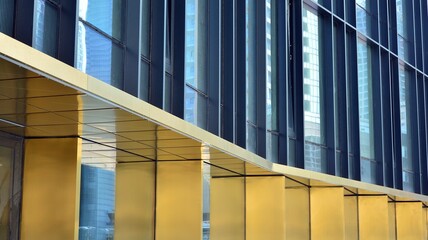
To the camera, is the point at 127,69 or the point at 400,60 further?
the point at 400,60

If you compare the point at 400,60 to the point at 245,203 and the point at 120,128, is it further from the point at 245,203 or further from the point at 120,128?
the point at 120,128

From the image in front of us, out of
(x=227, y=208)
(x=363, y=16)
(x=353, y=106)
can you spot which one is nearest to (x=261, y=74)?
(x=227, y=208)

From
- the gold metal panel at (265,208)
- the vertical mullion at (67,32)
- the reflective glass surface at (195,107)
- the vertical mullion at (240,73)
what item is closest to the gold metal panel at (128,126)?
the vertical mullion at (67,32)

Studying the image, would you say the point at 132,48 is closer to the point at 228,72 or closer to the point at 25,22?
the point at 25,22

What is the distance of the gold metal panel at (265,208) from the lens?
1769 cm

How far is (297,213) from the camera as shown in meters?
21.4

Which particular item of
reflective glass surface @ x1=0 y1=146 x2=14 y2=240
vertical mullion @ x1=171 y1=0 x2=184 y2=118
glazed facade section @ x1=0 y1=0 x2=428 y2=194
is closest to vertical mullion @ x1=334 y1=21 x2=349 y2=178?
glazed facade section @ x1=0 y1=0 x2=428 y2=194

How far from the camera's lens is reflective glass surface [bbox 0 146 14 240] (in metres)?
10.7

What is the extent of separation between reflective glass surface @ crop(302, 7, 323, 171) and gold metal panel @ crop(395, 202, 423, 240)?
9.76 m

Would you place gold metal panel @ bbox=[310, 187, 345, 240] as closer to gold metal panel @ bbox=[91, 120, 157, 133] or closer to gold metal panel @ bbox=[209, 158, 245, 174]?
gold metal panel @ bbox=[209, 158, 245, 174]

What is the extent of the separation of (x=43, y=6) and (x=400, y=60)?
20373mm

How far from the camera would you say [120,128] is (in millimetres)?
10812

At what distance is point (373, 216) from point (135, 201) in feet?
45.7

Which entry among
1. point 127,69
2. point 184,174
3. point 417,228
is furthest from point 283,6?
Answer: point 417,228
